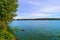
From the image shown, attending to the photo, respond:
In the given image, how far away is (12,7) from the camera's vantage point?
22.4 metres

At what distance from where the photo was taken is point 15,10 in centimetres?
2281

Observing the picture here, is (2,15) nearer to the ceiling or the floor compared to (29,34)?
nearer to the ceiling

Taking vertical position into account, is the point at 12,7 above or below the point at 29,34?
above

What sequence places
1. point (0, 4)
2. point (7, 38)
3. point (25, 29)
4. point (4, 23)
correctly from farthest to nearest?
point (25, 29) < point (4, 23) < point (0, 4) < point (7, 38)

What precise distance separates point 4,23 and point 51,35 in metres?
4.39

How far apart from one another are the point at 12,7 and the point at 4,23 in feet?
6.23

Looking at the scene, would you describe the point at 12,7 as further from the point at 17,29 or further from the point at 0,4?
the point at 17,29

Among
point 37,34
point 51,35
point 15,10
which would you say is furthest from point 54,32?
point 15,10

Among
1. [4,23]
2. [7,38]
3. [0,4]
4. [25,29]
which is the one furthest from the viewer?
[25,29]

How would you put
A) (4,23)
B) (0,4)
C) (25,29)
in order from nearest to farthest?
(0,4)
(4,23)
(25,29)

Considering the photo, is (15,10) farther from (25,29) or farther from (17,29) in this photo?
(25,29)

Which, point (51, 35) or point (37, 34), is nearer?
point (51, 35)

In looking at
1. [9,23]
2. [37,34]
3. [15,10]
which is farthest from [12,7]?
[37,34]

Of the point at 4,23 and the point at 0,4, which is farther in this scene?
the point at 4,23
